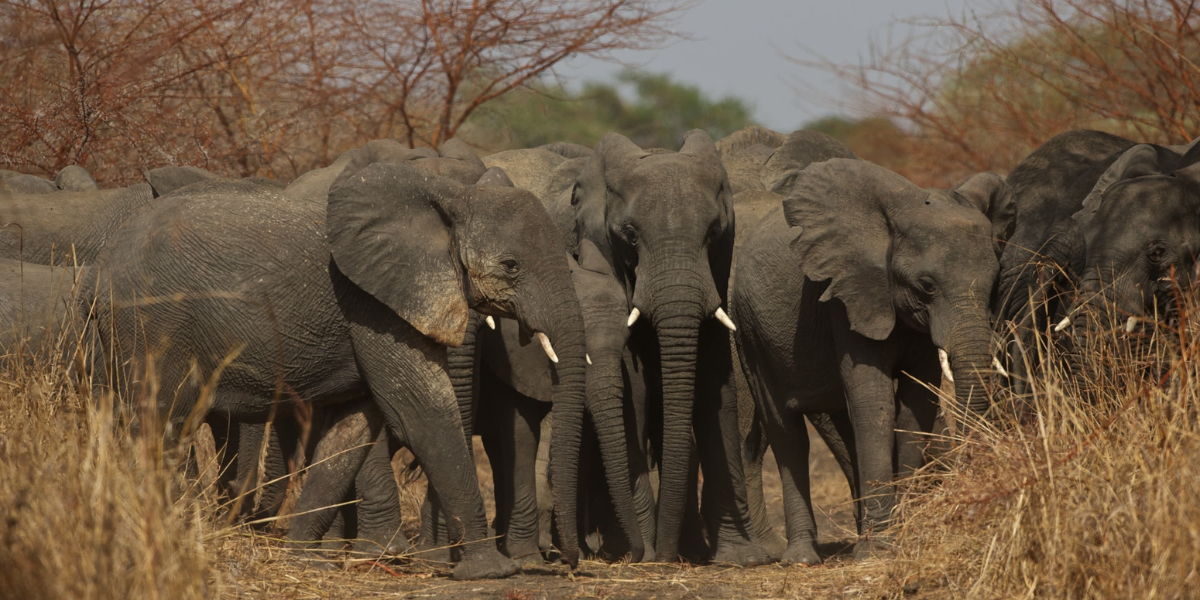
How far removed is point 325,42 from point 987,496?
32.6ft

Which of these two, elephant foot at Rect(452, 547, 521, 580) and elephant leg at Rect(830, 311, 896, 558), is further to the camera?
elephant leg at Rect(830, 311, 896, 558)

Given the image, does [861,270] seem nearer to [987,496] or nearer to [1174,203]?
Answer: [1174,203]

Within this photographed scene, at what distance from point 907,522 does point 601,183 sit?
3.51 metres

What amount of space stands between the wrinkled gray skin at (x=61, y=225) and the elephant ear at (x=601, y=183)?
2.77m

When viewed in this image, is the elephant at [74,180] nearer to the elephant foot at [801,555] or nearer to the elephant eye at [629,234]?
the elephant eye at [629,234]

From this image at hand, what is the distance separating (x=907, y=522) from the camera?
18.0 ft

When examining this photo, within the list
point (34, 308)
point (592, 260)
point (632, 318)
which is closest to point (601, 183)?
point (592, 260)

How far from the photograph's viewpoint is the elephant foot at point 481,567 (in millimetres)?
6637

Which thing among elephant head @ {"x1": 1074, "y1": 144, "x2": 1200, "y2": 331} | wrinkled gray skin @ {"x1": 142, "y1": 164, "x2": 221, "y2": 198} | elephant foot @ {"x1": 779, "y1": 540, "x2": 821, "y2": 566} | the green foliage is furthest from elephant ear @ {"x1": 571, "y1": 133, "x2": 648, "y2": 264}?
the green foliage

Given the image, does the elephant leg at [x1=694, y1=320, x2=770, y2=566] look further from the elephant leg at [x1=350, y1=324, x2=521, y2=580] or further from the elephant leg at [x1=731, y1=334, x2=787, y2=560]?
the elephant leg at [x1=350, y1=324, x2=521, y2=580]

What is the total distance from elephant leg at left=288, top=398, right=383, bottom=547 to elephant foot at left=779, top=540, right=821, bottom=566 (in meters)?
2.39

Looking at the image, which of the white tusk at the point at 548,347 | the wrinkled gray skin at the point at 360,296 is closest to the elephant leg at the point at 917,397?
the wrinkled gray skin at the point at 360,296

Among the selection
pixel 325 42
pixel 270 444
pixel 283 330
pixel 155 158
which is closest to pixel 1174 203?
pixel 283 330

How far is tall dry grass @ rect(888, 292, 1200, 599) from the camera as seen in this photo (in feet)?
14.8
